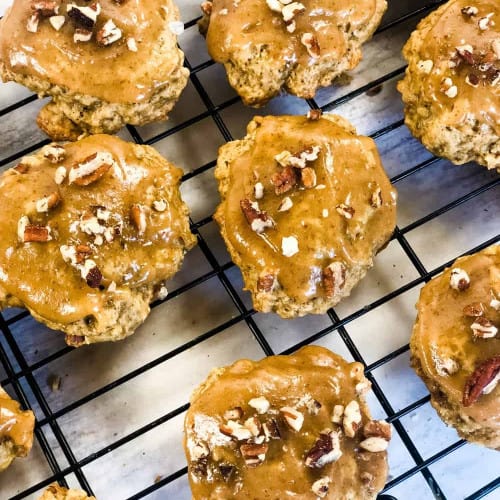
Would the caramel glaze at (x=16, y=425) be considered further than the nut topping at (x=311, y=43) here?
No

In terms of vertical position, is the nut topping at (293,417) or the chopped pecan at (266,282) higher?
the chopped pecan at (266,282)

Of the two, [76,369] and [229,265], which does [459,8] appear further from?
[76,369]

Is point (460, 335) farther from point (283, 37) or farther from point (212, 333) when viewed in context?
point (283, 37)

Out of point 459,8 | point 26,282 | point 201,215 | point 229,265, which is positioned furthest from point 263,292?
point 459,8

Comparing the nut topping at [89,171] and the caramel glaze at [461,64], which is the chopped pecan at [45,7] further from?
the caramel glaze at [461,64]

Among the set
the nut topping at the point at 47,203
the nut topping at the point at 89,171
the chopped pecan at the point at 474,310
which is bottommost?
the chopped pecan at the point at 474,310

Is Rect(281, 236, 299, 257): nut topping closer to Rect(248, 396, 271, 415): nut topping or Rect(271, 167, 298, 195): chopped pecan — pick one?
Rect(271, 167, 298, 195): chopped pecan

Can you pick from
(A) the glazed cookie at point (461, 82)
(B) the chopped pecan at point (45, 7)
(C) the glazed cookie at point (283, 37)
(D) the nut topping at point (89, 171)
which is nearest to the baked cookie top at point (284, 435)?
(D) the nut topping at point (89, 171)

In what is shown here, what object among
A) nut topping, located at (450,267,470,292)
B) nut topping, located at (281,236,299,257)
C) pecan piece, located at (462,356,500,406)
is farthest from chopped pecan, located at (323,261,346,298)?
pecan piece, located at (462,356,500,406)
